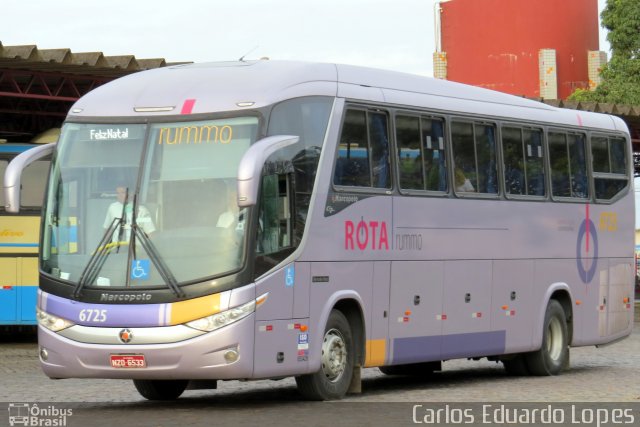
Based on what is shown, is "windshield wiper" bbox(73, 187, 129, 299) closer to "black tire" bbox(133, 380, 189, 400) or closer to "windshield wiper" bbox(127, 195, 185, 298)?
"windshield wiper" bbox(127, 195, 185, 298)

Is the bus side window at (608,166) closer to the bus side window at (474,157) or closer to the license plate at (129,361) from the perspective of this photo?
the bus side window at (474,157)

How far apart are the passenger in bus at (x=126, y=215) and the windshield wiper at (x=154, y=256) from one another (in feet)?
0.11

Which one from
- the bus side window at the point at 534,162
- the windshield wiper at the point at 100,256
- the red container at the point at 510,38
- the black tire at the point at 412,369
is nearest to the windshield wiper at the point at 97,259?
the windshield wiper at the point at 100,256

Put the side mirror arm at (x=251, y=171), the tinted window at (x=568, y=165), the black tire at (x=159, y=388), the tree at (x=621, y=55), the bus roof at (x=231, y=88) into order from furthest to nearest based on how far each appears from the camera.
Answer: the tree at (x=621, y=55), the tinted window at (x=568, y=165), the black tire at (x=159, y=388), the bus roof at (x=231, y=88), the side mirror arm at (x=251, y=171)

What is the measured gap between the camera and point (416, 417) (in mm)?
13430

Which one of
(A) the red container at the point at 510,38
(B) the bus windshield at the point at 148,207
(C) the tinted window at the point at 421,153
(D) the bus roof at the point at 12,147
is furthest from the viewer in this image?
(A) the red container at the point at 510,38

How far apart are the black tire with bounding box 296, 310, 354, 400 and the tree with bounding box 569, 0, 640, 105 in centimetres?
5308

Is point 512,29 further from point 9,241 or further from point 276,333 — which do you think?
point 276,333

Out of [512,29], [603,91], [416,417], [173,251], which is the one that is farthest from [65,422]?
[512,29]

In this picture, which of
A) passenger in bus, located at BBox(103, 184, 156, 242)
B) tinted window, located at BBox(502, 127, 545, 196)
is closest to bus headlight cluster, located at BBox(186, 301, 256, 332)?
passenger in bus, located at BBox(103, 184, 156, 242)

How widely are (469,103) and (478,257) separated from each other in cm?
190

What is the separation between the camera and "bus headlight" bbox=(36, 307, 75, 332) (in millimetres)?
14273

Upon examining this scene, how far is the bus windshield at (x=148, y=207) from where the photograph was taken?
46.0 ft

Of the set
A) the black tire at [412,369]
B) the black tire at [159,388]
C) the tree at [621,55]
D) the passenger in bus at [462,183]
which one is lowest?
the black tire at [159,388]
